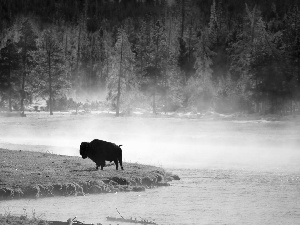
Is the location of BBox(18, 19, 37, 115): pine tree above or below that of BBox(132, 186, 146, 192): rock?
above

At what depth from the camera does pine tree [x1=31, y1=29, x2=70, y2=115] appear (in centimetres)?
9025

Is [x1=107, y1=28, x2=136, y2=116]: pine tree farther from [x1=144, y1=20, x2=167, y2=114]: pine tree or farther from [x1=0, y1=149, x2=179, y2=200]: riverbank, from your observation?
[x1=0, y1=149, x2=179, y2=200]: riverbank

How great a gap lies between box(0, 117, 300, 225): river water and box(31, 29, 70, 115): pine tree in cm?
3095

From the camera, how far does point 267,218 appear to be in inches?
658

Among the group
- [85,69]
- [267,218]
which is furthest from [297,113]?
[85,69]

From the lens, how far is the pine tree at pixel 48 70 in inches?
3553

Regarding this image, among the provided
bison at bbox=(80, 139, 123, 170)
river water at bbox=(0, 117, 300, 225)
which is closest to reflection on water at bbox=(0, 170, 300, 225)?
river water at bbox=(0, 117, 300, 225)

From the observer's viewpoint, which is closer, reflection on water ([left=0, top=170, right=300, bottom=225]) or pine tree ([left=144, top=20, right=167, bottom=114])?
reflection on water ([left=0, top=170, right=300, bottom=225])

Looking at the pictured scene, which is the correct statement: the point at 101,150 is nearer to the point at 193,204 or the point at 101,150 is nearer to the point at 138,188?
the point at 138,188

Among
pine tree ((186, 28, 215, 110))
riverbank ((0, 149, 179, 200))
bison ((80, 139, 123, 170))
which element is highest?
pine tree ((186, 28, 215, 110))

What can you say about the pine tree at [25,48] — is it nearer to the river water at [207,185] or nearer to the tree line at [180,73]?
the tree line at [180,73]

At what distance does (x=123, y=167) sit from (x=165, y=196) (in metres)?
5.16

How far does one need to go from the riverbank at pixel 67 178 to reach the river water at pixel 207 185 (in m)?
0.67

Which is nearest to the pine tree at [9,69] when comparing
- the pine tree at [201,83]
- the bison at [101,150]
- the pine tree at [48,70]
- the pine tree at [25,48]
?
the pine tree at [25,48]
